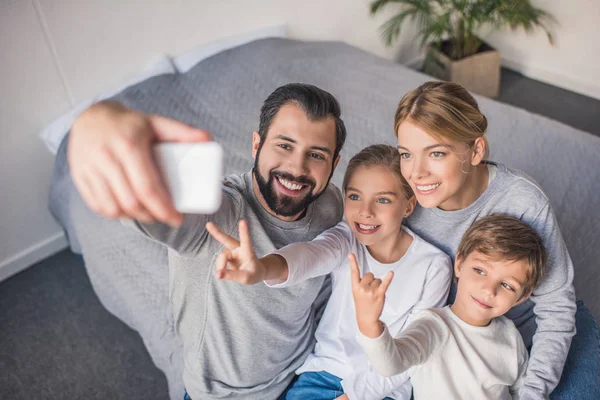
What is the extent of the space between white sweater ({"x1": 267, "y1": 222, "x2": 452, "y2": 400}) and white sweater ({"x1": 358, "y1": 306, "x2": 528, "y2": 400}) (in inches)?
2.1

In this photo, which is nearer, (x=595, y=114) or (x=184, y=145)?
(x=184, y=145)

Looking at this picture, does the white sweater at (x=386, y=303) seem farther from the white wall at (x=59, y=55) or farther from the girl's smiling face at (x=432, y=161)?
the white wall at (x=59, y=55)

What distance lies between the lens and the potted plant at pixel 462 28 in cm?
269

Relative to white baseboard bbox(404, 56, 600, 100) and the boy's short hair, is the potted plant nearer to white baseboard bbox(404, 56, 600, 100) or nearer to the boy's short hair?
white baseboard bbox(404, 56, 600, 100)

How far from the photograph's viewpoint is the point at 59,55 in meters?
1.68

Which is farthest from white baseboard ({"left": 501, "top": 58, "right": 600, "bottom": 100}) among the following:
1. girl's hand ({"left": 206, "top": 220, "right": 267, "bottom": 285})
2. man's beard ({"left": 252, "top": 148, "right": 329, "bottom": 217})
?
girl's hand ({"left": 206, "top": 220, "right": 267, "bottom": 285})

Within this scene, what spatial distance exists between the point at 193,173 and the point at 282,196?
372 mm

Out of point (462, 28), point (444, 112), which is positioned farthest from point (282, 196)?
point (462, 28)

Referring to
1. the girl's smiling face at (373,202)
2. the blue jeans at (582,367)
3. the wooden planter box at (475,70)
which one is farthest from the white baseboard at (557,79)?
the girl's smiling face at (373,202)

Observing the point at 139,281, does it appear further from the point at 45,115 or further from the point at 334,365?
the point at 45,115

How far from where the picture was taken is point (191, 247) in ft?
2.54

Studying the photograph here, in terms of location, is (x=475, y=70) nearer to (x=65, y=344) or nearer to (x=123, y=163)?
(x=65, y=344)

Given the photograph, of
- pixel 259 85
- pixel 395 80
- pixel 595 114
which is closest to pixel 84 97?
pixel 259 85

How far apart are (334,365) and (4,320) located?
4.51 ft
